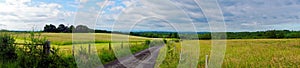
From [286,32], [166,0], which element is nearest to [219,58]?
[166,0]

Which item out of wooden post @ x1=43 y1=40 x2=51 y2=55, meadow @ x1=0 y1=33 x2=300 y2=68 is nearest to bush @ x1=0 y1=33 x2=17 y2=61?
meadow @ x1=0 y1=33 x2=300 y2=68

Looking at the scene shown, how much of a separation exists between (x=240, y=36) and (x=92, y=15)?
1678 inches

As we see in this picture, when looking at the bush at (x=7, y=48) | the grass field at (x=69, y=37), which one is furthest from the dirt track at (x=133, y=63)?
the bush at (x=7, y=48)

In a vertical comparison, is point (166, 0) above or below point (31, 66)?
above

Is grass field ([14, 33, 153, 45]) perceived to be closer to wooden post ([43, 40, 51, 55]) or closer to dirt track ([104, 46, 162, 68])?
wooden post ([43, 40, 51, 55])

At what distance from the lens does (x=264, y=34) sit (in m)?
56.9

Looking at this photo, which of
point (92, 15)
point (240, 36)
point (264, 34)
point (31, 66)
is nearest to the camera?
point (31, 66)

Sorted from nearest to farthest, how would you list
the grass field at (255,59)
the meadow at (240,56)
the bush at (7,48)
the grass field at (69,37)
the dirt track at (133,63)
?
1. the grass field at (255,59)
2. the meadow at (240,56)
3. the bush at (7,48)
4. the dirt track at (133,63)
5. the grass field at (69,37)

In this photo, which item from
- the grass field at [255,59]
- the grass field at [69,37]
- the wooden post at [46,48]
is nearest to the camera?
the wooden post at [46,48]

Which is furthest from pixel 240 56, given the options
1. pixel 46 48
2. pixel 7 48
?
pixel 7 48

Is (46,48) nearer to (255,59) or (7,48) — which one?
(7,48)

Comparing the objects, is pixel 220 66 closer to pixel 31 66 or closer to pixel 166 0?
pixel 166 0

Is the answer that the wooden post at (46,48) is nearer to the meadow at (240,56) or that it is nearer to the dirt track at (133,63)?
the meadow at (240,56)

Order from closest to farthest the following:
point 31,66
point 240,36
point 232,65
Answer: point 31,66 < point 232,65 < point 240,36
